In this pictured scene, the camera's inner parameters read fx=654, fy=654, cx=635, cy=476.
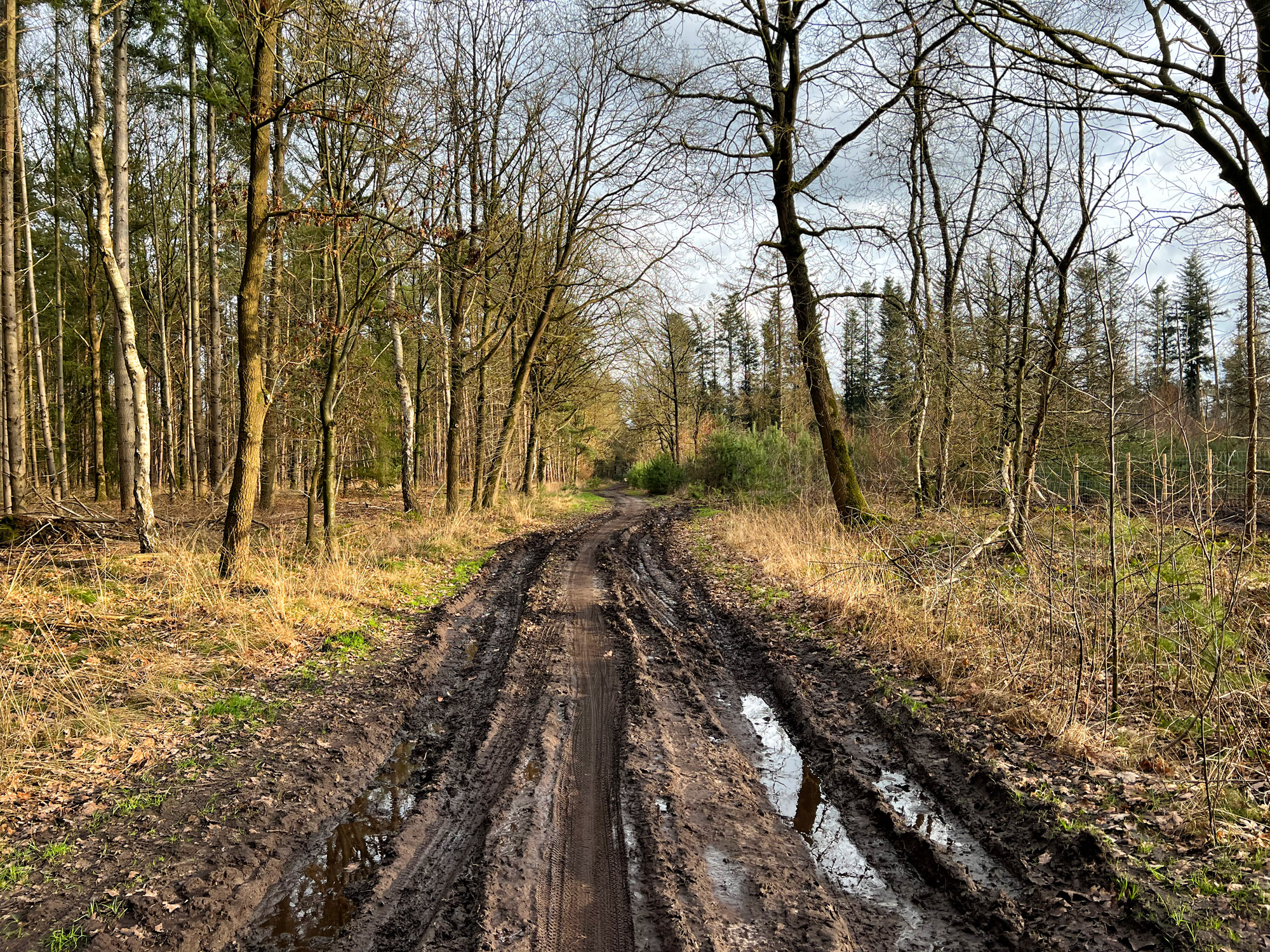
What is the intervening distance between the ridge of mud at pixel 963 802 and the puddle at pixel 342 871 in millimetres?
2969

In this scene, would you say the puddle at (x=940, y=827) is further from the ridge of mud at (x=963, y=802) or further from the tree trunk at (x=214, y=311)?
the tree trunk at (x=214, y=311)

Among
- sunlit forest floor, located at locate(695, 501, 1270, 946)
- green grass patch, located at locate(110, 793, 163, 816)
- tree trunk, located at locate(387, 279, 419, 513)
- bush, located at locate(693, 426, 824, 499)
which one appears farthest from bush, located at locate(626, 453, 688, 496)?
green grass patch, located at locate(110, 793, 163, 816)

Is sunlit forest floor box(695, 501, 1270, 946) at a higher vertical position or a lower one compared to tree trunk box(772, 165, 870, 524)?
lower

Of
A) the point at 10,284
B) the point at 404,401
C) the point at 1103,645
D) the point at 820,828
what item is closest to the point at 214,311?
the point at 404,401

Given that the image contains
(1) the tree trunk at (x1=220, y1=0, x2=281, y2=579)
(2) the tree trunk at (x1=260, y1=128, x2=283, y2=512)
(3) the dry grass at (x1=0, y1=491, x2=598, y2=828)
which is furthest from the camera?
(2) the tree trunk at (x1=260, y1=128, x2=283, y2=512)

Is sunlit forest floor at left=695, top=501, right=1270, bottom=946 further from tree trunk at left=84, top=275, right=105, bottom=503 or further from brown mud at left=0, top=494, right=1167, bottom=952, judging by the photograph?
tree trunk at left=84, top=275, right=105, bottom=503

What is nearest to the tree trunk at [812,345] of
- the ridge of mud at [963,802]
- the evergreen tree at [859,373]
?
the ridge of mud at [963,802]

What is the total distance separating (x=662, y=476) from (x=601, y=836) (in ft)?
105

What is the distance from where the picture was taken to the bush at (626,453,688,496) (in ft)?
113

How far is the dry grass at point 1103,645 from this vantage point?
14.3 ft

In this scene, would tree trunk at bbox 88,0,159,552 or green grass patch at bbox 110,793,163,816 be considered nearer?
green grass patch at bbox 110,793,163,816

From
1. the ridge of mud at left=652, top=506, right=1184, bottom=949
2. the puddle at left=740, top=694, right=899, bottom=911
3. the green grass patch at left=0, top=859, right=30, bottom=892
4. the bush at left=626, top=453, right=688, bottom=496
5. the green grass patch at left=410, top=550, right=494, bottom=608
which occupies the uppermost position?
the bush at left=626, top=453, right=688, bottom=496

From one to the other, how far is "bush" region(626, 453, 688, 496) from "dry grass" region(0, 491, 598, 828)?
22.7m

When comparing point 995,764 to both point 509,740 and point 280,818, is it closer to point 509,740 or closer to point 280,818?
point 509,740
